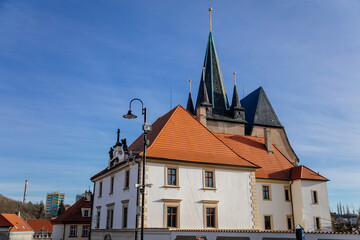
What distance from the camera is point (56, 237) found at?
144ft

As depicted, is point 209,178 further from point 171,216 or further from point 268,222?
point 268,222

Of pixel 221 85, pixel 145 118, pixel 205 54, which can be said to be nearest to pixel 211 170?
pixel 145 118

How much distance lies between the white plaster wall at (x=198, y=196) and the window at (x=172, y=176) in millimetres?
225

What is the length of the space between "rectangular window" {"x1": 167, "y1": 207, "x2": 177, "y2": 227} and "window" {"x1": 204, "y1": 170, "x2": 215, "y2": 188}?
320 centimetres

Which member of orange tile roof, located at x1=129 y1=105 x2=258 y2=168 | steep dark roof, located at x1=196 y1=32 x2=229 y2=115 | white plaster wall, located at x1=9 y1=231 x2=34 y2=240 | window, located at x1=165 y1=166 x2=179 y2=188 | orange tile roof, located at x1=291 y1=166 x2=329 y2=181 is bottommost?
white plaster wall, located at x1=9 y1=231 x2=34 y2=240

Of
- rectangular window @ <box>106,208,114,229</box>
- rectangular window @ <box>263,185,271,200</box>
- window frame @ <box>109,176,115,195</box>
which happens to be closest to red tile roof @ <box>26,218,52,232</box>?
rectangular window @ <box>106,208,114,229</box>

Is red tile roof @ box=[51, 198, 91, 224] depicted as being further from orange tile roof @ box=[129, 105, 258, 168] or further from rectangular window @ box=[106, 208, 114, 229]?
orange tile roof @ box=[129, 105, 258, 168]

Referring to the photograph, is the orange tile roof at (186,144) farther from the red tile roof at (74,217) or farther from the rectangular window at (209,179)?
the red tile roof at (74,217)

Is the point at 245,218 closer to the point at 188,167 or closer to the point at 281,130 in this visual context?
the point at 188,167

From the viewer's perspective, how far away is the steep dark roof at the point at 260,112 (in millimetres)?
46500

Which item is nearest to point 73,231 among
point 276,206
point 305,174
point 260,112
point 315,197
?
point 276,206

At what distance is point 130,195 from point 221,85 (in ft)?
103

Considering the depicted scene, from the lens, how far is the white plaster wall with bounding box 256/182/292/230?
30062 mm

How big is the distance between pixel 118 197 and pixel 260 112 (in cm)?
2807
